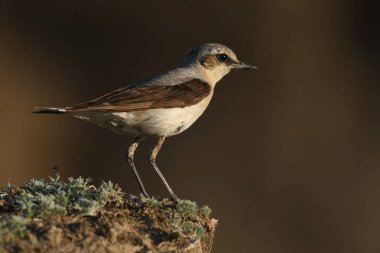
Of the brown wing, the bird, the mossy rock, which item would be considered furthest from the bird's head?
the mossy rock

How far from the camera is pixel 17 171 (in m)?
19.3

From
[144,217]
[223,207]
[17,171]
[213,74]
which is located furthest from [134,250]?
[17,171]

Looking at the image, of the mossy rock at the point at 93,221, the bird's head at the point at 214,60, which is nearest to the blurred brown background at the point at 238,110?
the bird's head at the point at 214,60

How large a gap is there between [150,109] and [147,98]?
A: 0.53ft

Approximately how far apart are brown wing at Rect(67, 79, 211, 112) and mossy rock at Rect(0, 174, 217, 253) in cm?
155

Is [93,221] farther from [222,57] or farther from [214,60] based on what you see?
[222,57]

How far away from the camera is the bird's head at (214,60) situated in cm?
1105

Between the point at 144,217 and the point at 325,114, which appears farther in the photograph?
the point at 325,114

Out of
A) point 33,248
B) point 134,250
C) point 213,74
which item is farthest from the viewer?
point 213,74

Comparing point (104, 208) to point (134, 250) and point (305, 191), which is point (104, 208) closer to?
point (134, 250)

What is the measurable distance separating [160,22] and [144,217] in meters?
15.1

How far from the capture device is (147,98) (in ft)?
30.7

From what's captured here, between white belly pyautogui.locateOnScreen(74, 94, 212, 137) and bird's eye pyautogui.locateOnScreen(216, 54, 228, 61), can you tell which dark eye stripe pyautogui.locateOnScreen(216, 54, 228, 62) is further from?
white belly pyautogui.locateOnScreen(74, 94, 212, 137)

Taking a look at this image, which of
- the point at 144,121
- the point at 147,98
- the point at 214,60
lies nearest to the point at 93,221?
the point at 144,121
